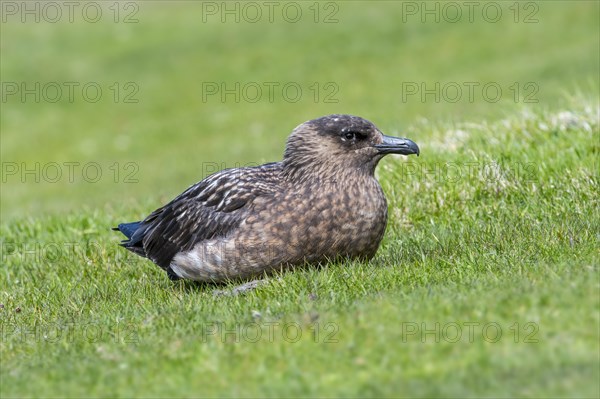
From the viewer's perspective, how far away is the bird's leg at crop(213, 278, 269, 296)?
655cm

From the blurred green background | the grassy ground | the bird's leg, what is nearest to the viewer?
the grassy ground

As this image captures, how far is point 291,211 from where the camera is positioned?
677 cm

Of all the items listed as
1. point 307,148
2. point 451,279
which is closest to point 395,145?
point 307,148

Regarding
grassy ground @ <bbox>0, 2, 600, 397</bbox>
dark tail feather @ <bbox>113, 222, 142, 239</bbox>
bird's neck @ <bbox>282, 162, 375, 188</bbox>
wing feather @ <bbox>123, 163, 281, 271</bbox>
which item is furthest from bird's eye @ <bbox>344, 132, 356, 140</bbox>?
dark tail feather @ <bbox>113, 222, 142, 239</bbox>

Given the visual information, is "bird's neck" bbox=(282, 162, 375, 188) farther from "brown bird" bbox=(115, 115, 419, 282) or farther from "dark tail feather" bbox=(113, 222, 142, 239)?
"dark tail feather" bbox=(113, 222, 142, 239)

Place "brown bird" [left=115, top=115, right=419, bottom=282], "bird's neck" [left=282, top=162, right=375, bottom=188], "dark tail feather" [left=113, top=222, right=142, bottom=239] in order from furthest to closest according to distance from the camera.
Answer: "dark tail feather" [left=113, top=222, right=142, bottom=239]
"bird's neck" [left=282, top=162, right=375, bottom=188]
"brown bird" [left=115, top=115, right=419, bottom=282]

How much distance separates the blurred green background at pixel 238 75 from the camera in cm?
2106

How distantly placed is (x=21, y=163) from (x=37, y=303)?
53.6 ft

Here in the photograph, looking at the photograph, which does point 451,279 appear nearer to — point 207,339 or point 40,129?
point 207,339

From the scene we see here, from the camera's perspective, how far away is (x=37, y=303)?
23.5 ft

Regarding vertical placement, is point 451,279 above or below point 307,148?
below

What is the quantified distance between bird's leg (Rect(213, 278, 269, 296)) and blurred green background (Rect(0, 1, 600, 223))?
1137 centimetres

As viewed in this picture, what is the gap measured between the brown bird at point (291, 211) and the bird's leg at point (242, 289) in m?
0.17

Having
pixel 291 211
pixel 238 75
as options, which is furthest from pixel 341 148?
pixel 238 75
